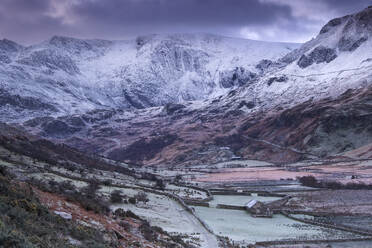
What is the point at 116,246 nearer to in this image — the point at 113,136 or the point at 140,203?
the point at 140,203

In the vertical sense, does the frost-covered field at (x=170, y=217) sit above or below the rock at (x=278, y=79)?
below

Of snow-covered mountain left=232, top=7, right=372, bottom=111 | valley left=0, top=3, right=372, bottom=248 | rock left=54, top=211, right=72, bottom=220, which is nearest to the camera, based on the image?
rock left=54, top=211, right=72, bottom=220

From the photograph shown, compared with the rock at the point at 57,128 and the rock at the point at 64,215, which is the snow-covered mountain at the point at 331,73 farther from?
the rock at the point at 64,215

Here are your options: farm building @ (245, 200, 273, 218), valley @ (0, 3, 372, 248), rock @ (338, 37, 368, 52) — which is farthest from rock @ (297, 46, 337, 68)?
farm building @ (245, 200, 273, 218)

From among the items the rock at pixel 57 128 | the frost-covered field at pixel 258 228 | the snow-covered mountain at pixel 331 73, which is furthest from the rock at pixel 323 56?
the frost-covered field at pixel 258 228

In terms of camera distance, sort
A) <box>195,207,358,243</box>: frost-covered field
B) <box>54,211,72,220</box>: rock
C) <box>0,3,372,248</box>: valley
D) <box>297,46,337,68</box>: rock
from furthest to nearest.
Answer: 1. <box>297,46,337,68</box>: rock
2. <box>195,207,358,243</box>: frost-covered field
3. <box>0,3,372,248</box>: valley
4. <box>54,211,72,220</box>: rock

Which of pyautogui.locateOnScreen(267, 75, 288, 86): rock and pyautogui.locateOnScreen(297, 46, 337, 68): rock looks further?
pyautogui.locateOnScreen(267, 75, 288, 86): rock

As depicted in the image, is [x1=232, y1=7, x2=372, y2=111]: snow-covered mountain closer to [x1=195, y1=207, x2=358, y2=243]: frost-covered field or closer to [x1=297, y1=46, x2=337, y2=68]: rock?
[x1=297, y1=46, x2=337, y2=68]: rock

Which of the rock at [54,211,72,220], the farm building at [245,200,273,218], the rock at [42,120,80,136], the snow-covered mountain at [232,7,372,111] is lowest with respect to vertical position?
the rock at [54,211,72,220]
